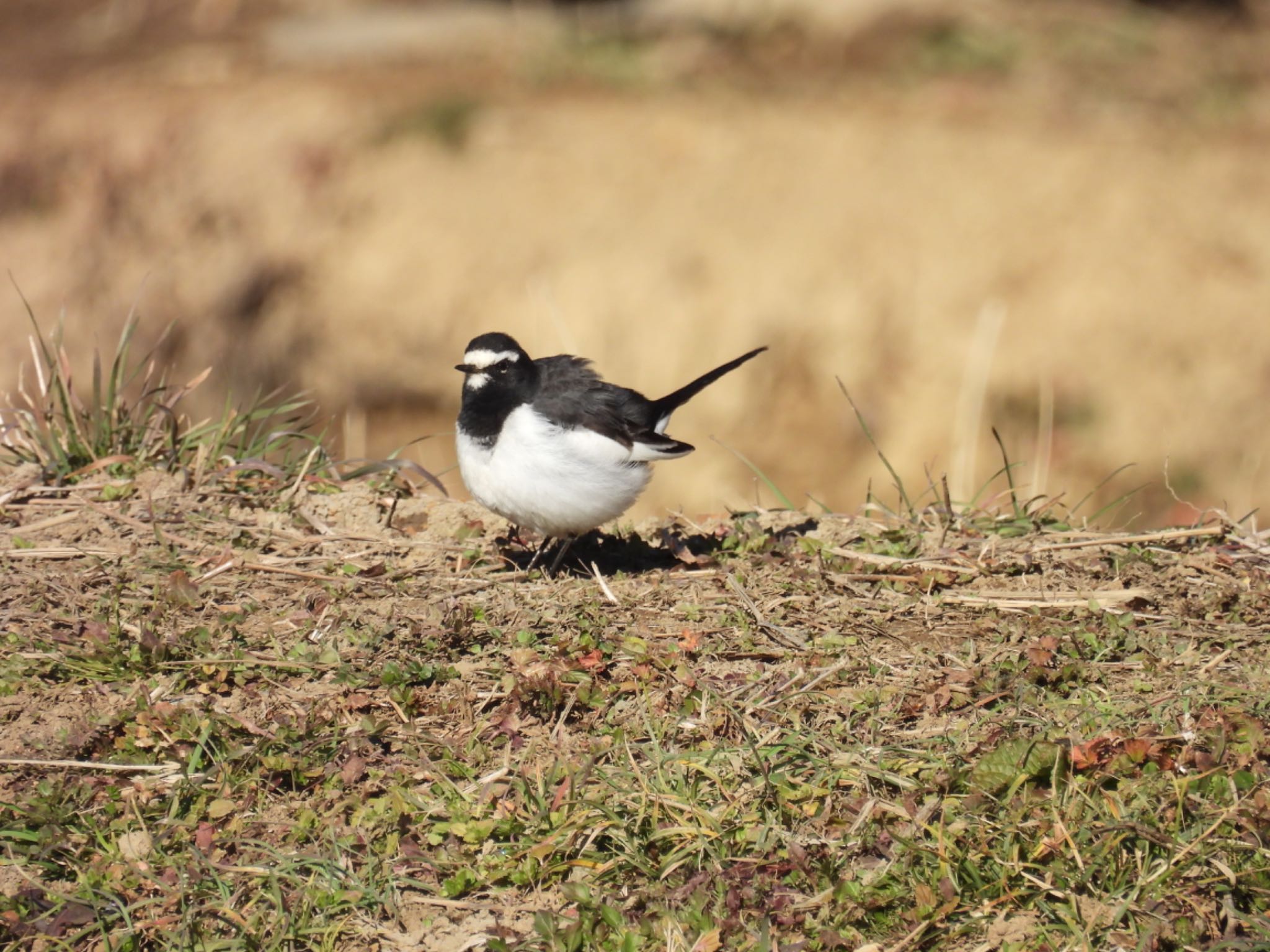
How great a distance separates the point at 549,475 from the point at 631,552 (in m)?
0.65

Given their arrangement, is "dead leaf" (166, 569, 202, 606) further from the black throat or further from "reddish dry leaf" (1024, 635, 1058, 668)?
"reddish dry leaf" (1024, 635, 1058, 668)

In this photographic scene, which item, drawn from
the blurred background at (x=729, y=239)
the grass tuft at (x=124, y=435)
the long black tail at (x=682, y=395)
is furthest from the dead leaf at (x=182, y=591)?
the blurred background at (x=729, y=239)

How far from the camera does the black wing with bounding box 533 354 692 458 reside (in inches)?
168

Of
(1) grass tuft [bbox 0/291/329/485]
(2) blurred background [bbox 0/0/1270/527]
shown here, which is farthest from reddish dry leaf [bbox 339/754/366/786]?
(2) blurred background [bbox 0/0/1270/527]

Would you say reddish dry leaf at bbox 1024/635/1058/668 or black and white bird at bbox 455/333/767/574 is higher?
black and white bird at bbox 455/333/767/574

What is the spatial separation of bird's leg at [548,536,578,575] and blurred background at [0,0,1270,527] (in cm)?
283

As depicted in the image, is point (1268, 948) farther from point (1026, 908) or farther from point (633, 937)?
point (633, 937)

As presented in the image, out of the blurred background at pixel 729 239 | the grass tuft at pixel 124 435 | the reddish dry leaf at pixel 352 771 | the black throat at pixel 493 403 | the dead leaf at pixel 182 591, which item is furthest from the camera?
the blurred background at pixel 729 239

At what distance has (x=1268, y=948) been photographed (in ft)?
8.54

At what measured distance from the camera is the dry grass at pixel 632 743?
277cm

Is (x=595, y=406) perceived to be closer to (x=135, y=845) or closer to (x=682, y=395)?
(x=682, y=395)

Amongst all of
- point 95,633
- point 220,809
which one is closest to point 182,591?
point 95,633

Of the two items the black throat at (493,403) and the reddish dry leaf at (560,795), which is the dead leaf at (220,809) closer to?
the reddish dry leaf at (560,795)

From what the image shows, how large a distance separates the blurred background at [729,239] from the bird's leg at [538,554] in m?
2.75
